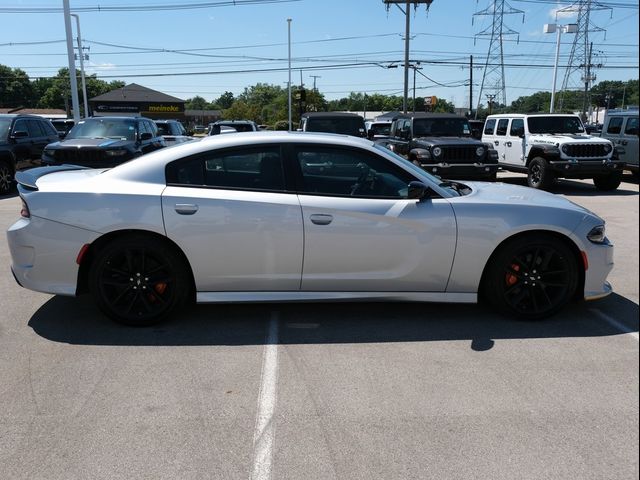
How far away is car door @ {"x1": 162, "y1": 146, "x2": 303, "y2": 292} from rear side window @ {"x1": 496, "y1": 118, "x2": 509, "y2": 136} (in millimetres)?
12967

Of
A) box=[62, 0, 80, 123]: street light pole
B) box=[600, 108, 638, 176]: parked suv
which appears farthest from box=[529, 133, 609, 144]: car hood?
box=[62, 0, 80, 123]: street light pole

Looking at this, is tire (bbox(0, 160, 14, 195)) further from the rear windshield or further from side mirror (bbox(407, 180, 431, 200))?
side mirror (bbox(407, 180, 431, 200))

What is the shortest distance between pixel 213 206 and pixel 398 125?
12.4 m

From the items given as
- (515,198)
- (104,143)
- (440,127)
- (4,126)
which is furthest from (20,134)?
(515,198)

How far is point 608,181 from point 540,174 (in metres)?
1.87

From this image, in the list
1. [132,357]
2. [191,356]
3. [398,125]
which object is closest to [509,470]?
[191,356]

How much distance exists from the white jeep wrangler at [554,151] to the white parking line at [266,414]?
11484 mm

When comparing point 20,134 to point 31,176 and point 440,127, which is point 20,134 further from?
point 440,127

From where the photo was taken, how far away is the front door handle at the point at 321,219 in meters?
4.29

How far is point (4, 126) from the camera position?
1349 centimetres

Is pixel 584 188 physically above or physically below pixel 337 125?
below

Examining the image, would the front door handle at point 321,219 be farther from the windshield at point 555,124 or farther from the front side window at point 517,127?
the front side window at point 517,127

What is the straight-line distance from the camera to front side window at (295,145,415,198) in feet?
14.7

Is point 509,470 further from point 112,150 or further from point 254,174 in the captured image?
point 112,150
